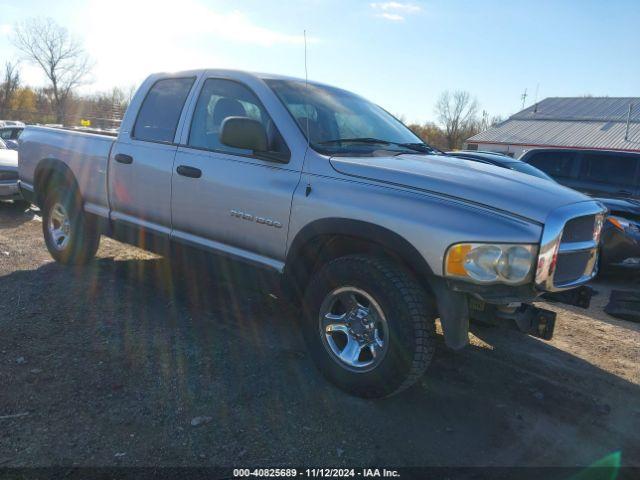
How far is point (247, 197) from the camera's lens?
368 cm

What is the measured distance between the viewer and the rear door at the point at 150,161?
4.35 metres

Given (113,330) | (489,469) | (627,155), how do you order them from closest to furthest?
(489,469)
(113,330)
(627,155)

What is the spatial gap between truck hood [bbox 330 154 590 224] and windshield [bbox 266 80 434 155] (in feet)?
1.10

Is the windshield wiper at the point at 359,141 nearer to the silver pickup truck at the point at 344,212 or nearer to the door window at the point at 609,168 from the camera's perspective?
the silver pickup truck at the point at 344,212

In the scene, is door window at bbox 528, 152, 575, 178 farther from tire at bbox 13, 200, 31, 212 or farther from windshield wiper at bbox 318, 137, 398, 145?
tire at bbox 13, 200, 31, 212

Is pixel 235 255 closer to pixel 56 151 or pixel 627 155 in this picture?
pixel 56 151

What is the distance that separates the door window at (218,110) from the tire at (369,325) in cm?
125

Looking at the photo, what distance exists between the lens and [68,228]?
557 centimetres

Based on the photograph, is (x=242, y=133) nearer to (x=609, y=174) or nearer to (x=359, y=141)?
(x=359, y=141)

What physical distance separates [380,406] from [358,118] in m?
2.25

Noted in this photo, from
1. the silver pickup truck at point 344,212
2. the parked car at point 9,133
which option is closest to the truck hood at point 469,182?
the silver pickup truck at point 344,212

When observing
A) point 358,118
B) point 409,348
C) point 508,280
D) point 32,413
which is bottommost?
point 32,413

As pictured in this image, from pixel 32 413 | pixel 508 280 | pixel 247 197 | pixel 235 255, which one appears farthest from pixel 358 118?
pixel 32 413

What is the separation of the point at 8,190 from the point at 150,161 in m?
6.00
